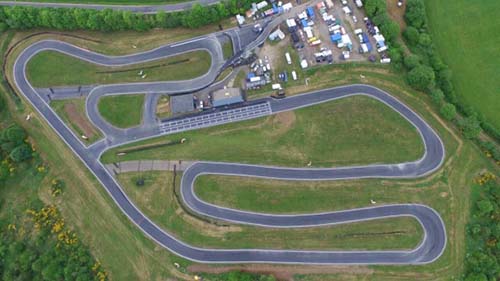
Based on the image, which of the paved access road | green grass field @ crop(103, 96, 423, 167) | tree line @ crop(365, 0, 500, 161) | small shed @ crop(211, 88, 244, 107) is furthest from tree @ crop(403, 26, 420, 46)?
the paved access road

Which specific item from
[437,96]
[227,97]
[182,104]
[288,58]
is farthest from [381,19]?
[182,104]

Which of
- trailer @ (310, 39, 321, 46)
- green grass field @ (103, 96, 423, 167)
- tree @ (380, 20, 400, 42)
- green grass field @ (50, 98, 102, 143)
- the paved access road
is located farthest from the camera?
the paved access road

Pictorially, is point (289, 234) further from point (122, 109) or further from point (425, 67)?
point (122, 109)

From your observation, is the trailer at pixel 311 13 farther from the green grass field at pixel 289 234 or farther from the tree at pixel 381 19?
the green grass field at pixel 289 234

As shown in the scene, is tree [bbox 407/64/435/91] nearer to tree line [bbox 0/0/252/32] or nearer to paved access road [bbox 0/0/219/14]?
tree line [bbox 0/0/252/32]

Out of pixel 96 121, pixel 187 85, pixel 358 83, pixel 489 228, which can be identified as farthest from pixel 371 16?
pixel 96 121

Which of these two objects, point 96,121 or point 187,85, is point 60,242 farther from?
point 187,85

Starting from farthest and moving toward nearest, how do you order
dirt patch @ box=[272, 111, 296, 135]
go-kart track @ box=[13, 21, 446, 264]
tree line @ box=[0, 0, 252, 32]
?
tree line @ box=[0, 0, 252, 32] < dirt patch @ box=[272, 111, 296, 135] < go-kart track @ box=[13, 21, 446, 264]
